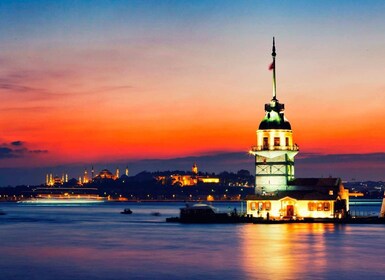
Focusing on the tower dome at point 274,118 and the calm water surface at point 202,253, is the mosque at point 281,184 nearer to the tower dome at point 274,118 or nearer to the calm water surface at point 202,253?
the tower dome at point 274,118

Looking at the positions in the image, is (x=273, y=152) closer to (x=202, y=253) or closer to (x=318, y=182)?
(x=318, y=182)

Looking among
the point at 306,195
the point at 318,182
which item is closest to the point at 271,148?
the point at 318,182

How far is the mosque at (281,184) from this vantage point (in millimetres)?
104688

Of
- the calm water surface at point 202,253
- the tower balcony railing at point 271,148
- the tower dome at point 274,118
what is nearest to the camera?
the calm water surface at point 202,253

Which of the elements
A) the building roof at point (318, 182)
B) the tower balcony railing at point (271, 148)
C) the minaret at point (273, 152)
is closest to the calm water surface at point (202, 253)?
the building roof at point (318, 182)

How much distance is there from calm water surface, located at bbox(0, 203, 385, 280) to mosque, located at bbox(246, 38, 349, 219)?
145 inches

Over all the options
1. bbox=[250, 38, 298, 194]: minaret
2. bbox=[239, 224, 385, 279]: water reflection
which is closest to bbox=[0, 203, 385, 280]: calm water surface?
bbox=[239, 224, 385, 279]: water reflection

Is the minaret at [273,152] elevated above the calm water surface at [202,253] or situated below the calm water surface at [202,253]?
above

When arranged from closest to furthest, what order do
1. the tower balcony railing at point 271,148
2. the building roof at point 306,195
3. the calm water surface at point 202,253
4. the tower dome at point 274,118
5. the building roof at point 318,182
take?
the calm water surface at point 202,253
the building roof at point 306,195
the building roof at point 318,182
the tower balcony railing at point 271,148
the tower dome at point 274,118

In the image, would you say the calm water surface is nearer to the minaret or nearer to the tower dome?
the minaret

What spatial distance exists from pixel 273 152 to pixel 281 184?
410 centimetres

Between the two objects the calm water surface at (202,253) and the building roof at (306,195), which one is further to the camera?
the building roof at (306,195)

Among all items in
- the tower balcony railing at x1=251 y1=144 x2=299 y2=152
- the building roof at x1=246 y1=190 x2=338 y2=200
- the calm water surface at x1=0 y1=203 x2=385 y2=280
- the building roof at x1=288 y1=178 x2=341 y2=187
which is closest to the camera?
the calm water surface at x1=0 y1=203 x2=385 y2=280

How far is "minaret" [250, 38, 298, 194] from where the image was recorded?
354 feet
